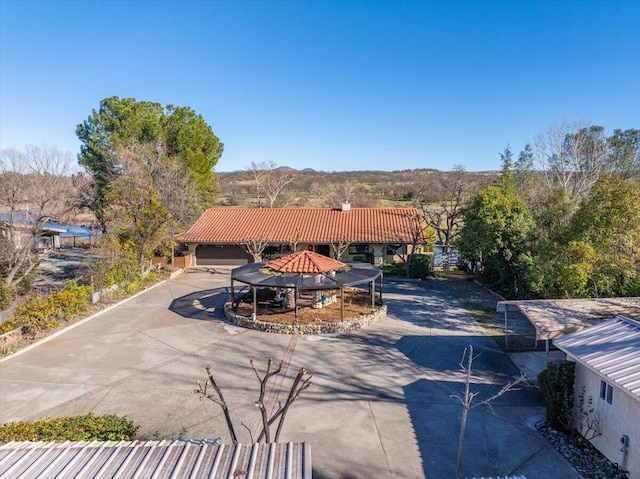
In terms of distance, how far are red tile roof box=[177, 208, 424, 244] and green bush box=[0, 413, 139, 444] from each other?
21.1 metres

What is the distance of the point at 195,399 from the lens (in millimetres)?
11414

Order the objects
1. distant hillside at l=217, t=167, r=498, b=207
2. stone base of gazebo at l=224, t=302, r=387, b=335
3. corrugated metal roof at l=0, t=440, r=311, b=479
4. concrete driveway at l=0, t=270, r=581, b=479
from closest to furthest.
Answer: corrugated metal roof at l=0, t=440, r=311, b=479
concrete driveway at l=0, t=270, r=581, b=479
stone base of gazebo at l=224, t=302, r=387, b=335
distant hillside at l=217, t=167, r=498, b=207

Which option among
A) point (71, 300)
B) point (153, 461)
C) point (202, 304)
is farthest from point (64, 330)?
point (153, 461)

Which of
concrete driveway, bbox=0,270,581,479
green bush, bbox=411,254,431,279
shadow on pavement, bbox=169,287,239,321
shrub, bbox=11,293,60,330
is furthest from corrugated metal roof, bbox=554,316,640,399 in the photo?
shrub, bbox=11,293,60,330

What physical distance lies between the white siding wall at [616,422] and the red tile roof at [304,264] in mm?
10575

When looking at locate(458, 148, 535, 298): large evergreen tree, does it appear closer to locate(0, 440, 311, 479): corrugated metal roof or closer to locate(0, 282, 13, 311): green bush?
locate(0, 440, 311, 479): corrugated metal roof

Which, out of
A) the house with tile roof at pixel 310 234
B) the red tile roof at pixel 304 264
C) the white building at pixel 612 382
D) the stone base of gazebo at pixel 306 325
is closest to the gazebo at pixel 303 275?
the red tile roof at pixel 304 264

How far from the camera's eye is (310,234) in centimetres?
2961

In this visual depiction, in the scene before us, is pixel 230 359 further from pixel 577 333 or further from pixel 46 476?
pixel 577 333

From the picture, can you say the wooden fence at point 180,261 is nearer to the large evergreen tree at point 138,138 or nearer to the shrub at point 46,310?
the large evergreen tree at point 138,138

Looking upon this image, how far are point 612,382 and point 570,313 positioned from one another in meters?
4.18

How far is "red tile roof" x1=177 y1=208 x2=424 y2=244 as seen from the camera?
95.8ft

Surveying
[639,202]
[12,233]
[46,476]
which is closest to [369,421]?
[46,476]

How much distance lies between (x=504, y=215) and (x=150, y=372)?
1921 cm
